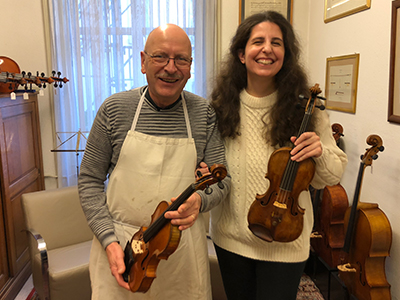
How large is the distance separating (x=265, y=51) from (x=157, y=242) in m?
0.75

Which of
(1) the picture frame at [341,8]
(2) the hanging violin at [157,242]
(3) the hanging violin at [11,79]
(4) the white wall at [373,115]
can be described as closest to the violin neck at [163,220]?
(2) the hanging violin at [157,242]

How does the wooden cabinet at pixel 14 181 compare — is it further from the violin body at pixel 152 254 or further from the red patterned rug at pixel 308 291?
the red patterned rug at pixel 308 291

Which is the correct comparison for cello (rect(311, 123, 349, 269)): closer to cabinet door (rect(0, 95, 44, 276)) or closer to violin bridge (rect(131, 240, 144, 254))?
violin bridge (rect(131, 240, 144, 254))

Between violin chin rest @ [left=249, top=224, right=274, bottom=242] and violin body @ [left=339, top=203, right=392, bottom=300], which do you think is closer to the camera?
violin chin rest @ [left=249, top=224, right=274, bottom=242]

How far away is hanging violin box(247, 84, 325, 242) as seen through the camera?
1172 millimetres

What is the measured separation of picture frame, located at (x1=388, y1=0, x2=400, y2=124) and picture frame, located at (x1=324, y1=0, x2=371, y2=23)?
34 cm

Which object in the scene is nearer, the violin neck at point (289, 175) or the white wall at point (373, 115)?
the violin neck at point (289, 175)

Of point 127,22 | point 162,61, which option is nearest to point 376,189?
point 162,61

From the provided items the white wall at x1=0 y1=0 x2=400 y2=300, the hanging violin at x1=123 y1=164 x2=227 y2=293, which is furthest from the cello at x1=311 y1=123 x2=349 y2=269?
the hanging violin at x1=123 y1=164 x2=227 y2=293

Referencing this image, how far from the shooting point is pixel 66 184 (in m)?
3.27

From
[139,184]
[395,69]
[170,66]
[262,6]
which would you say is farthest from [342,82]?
[139,184]

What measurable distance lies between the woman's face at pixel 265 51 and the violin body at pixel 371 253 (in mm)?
1111

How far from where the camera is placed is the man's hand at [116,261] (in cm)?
113

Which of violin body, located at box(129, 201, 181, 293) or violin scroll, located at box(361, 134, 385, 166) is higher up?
violin scroll, located at box(361, 134, 385, 166)
